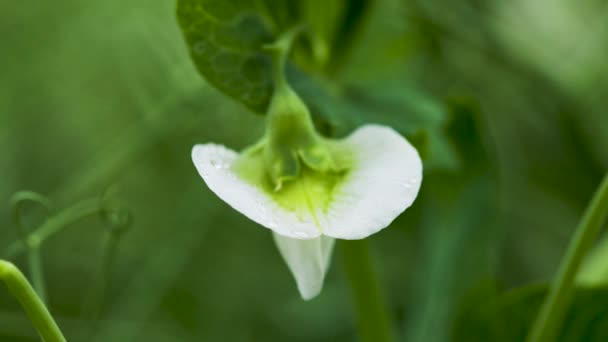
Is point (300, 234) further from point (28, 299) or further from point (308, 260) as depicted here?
point (28, 299)

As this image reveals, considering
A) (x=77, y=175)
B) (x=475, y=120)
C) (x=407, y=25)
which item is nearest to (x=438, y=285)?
→ (x=475, y=120)

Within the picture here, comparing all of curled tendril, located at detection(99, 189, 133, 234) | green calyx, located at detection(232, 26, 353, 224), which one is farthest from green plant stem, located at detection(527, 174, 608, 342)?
curled tendril, located at detection(99, 189, 133, 234)

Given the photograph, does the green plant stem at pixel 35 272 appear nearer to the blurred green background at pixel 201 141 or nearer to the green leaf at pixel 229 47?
the green leaf at pixel 229 47

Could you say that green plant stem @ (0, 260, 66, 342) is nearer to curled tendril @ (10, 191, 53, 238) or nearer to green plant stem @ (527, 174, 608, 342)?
curled tendril @ (10, 191, 53, 238)

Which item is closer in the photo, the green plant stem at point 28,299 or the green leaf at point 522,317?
the green plant stem at point 28,299

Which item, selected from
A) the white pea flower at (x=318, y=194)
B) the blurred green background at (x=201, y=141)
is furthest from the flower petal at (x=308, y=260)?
the blurred green background at (x=201, y=141)
